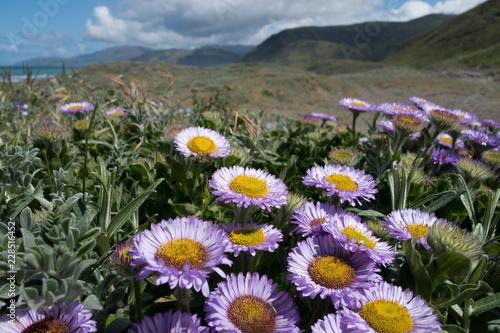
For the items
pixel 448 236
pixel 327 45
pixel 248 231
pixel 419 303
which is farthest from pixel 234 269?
pixel 327 45

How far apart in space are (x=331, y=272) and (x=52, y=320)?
0.78 m

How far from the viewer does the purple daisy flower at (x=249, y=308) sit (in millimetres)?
931

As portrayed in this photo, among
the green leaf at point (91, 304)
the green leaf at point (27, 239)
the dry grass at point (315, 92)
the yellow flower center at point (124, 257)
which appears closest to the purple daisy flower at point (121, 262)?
the yellow flower center at point (124, 257)

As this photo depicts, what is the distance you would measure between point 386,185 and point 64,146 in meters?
1.84

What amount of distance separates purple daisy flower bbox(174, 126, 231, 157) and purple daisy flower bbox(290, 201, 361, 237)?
1.81 feet

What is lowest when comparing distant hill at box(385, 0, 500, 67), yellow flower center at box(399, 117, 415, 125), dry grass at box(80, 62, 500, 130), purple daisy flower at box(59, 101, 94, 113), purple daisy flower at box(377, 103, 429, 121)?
dry grass at box(80, 62, 500, 130)

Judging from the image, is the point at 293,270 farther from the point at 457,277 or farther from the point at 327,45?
the point at 327,45

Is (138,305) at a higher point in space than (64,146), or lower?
lower

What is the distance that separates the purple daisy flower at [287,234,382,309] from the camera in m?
1.00

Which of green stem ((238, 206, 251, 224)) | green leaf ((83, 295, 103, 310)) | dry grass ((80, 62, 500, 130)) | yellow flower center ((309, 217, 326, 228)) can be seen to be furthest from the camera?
dry grass ((80, 62, 500, 130))

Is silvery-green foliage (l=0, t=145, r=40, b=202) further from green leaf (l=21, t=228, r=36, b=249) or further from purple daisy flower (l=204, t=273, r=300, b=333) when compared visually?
purple daisy flower (l=204, t=273, r=300, b=333)

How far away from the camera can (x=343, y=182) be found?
4.99 ft

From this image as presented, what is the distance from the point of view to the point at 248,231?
3.97ft

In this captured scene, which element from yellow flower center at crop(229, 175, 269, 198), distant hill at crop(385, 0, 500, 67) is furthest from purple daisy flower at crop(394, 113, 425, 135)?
distant hill at crop(385, 0, 500, 67)
